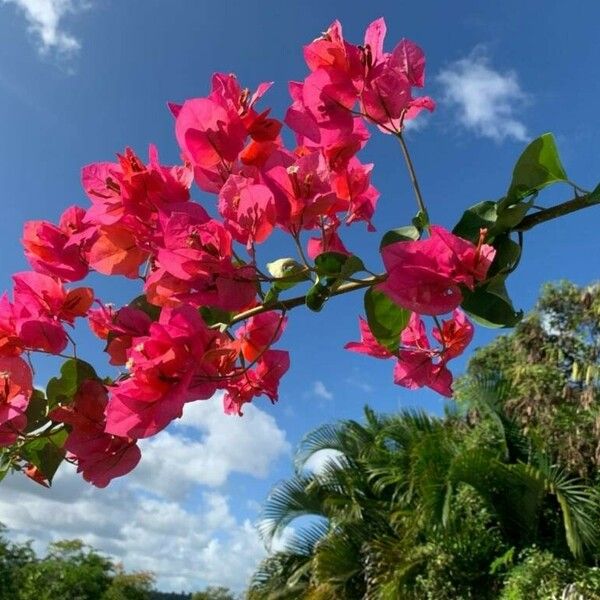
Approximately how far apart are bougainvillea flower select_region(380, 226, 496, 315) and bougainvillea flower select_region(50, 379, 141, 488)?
0.65ft

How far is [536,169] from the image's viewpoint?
1.47 feet

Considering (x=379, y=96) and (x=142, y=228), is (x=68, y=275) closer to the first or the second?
(x=142, y=228)

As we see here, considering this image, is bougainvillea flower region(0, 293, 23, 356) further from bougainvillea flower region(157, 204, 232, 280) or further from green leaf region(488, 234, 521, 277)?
green leaf region(488, 234, 521, 277)

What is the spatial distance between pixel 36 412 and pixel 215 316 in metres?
0.15

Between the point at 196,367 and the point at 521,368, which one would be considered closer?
the point at 196,367

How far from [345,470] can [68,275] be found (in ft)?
20.6

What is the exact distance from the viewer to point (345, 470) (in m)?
6.57

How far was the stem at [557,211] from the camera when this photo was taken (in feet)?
1.34

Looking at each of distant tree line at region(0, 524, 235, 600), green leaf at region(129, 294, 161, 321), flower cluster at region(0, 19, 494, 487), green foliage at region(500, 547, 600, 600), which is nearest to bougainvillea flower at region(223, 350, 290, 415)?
flower cluster at region(0, 19, 494, 487)

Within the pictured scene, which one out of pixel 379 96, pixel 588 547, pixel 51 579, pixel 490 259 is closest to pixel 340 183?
pixel 379 96

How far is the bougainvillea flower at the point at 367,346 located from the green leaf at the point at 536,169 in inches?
6.2

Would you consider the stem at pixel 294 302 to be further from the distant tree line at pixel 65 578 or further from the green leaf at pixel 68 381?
the distant tree line at pixel 65 578

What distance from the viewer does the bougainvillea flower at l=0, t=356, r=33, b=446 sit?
46 centimetres

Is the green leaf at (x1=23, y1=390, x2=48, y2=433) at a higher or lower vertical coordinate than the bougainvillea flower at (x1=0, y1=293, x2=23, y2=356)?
lower
